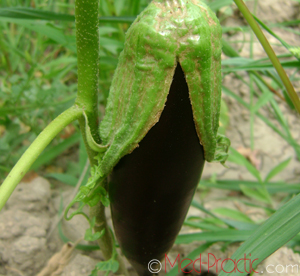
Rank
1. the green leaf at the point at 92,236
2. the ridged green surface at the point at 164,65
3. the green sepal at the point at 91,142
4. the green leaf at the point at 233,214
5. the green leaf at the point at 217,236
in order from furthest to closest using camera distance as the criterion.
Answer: the green leaf at the point at 233,214, the green leaf at the point at 217,236, the green leaf at the point at 92,236, the green sepal at the point at 91,142, the ridged green surface at the point at 164,65

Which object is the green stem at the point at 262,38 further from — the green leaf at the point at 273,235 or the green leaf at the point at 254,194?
the green leaf at the point at 254,194

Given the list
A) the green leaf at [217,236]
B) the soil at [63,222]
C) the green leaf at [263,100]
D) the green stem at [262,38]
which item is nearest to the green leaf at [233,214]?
the soil at [63,222]

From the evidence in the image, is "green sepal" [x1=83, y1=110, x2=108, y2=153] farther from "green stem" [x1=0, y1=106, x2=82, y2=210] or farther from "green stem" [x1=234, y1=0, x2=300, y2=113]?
"green stem" [x1=234, y1=0, x2=300, y2=113]

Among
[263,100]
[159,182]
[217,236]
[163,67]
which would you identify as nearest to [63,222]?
[217,236]

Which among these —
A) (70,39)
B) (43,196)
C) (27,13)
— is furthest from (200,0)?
(43,196)

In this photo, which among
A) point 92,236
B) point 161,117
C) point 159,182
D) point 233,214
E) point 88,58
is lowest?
point 233,214

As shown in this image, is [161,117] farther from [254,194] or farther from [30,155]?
[254,194]
